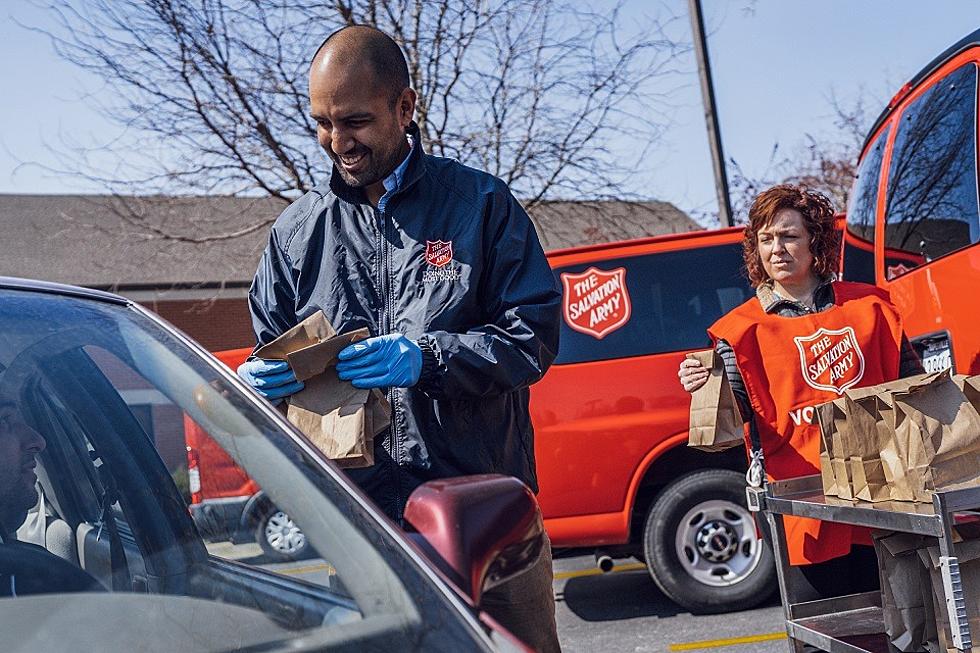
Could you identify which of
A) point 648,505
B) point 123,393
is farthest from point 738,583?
point 123,393

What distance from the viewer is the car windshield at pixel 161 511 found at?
1401 mm

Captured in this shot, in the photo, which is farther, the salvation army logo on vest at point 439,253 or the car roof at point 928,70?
the car roof at point 928,70

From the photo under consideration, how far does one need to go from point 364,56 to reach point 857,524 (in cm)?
183

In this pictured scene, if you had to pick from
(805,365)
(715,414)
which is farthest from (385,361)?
(805,365)

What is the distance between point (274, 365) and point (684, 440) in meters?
3.69

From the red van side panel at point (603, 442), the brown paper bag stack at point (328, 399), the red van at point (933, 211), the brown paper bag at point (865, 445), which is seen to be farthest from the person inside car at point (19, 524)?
the red van side panel at point (603, 442)

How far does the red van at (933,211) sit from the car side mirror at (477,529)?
281 cm

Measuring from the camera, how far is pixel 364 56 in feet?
8.39

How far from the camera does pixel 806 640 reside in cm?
334

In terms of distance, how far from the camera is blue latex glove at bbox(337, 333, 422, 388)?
234cm

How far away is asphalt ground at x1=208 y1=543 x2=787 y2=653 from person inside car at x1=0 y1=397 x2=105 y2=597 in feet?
13.7

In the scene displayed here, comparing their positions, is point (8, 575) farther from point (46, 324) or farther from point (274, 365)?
point (274, 365)

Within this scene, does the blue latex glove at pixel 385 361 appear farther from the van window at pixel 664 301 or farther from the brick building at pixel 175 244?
the van window at pixel 664 301

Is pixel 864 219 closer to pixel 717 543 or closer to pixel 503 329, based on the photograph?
pixel 717 543
